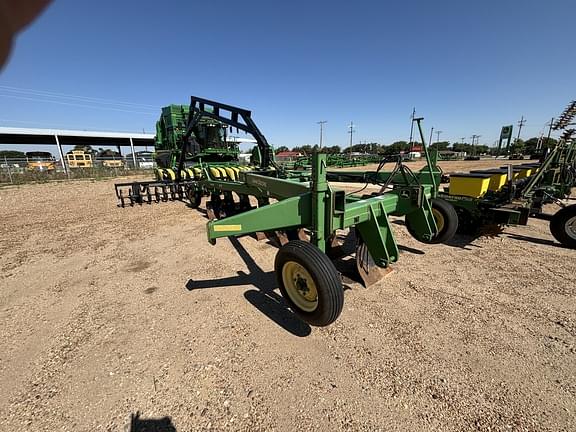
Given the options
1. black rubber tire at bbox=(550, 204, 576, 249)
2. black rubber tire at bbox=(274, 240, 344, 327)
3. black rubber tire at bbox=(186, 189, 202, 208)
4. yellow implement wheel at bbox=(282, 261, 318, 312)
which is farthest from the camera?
black rubber tire at bbox=(186, 189, 202, 208)

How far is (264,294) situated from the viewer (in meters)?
3.52

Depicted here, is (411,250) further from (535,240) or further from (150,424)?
(150,424)

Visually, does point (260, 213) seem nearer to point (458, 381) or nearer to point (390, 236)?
point (390, 236)

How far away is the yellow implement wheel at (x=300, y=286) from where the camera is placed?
263cm

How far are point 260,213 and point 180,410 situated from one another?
1720 mm

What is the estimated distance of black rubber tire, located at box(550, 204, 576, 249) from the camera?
185 inches

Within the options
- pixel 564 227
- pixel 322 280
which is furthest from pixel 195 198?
pixel 564 227

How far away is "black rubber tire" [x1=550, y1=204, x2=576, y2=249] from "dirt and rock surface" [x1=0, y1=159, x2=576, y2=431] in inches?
12.4

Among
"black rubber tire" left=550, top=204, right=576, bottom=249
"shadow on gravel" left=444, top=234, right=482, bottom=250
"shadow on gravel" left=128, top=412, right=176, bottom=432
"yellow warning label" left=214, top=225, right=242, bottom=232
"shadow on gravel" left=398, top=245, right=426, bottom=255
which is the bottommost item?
"shadow on gravel" left=128, top=412, right=176, bottom=432

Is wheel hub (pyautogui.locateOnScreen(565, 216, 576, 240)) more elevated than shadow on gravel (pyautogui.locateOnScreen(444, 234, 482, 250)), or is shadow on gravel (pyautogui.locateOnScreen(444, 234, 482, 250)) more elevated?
wheel hub (pyautogui.locateOnScreen(565, 216, 576, 240))

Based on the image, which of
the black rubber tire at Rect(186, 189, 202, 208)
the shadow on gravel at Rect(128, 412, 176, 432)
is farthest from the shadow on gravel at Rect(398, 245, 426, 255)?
the black rubber tire at Rect(186, 189, 202, 208)

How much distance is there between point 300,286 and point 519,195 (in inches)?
209

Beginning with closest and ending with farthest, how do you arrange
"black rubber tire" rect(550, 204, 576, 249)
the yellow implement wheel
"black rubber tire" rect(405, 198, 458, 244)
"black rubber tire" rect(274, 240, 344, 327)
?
1. "black rubber tire" rect(274, 240, 344, 327)
2. the yellow implement wheel
3. "black rubber tire" rect(405, 198, 458, 244)
4. "black rubber tire" rect(550, 204, 576, 249)

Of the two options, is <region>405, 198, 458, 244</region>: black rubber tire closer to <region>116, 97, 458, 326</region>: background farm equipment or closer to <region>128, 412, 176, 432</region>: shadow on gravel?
<region>116, 97, 458, 326</region>: background farm equipment
